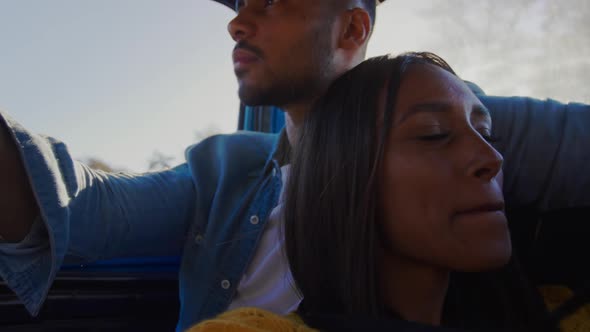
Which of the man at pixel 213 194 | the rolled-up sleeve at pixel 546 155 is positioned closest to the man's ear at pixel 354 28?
the man at pixel 213 194

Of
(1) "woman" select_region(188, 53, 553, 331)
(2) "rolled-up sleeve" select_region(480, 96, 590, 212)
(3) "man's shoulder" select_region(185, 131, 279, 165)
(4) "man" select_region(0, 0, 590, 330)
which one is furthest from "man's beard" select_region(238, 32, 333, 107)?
(2) "rolled-up sleeve" select_region(480, 96, 590, 212)

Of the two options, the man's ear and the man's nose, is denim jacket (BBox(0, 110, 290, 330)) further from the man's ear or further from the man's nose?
the man's ear

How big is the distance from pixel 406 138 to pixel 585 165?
0.73 m

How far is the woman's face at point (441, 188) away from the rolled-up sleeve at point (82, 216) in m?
0.82

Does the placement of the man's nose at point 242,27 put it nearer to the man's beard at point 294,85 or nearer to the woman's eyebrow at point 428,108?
the man's beard at point 294,85

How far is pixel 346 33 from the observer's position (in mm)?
1852

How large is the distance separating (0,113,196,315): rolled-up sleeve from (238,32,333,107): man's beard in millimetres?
434

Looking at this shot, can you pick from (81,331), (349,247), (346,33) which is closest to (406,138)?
(349,247)

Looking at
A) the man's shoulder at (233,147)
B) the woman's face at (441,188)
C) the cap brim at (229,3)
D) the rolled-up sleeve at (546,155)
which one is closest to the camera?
the woman's face at (441,188)

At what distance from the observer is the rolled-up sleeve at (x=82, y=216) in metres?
1.03

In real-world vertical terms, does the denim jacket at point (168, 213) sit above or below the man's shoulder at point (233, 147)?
below

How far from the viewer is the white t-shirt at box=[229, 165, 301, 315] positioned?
1.32 m

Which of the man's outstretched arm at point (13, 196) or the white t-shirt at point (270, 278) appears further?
the white t-shirt at point (270, 278)

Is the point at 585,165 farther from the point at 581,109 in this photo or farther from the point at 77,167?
the point at 77,167
